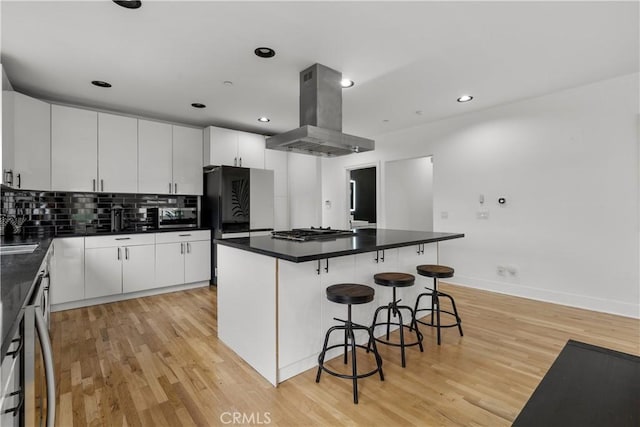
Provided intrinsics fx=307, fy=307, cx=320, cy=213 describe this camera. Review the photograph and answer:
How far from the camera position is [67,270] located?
3520 millimetres

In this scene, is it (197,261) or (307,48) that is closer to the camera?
(307,48)

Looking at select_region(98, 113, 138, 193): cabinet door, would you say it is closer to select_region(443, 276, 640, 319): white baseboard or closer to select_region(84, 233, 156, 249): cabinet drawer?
select_region(84, 233, 156, 249): cabinet drawer

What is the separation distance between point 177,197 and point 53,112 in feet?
5.82

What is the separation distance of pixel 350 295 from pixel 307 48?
2.00 metres

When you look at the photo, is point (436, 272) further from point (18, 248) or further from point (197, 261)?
point (18, 248)

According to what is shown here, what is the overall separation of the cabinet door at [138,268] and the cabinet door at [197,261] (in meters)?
0.44

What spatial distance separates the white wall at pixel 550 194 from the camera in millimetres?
3250

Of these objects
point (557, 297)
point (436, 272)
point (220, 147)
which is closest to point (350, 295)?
point (436, 272)

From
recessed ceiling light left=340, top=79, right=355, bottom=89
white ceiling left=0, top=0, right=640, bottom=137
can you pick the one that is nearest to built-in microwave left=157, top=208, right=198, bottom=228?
white ceiling left=0, top=0, right=640, bottom=137

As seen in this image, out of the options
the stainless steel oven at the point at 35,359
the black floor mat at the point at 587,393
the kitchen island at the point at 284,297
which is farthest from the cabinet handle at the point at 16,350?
the black floor mat at the point at 587,393

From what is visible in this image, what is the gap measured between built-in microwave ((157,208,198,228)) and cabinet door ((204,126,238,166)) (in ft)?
2.69

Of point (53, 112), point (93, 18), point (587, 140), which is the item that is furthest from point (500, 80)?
point (53, 112)

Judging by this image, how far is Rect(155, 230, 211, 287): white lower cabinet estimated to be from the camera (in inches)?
165

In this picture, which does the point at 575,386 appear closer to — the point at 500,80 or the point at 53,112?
the point at 500,80
